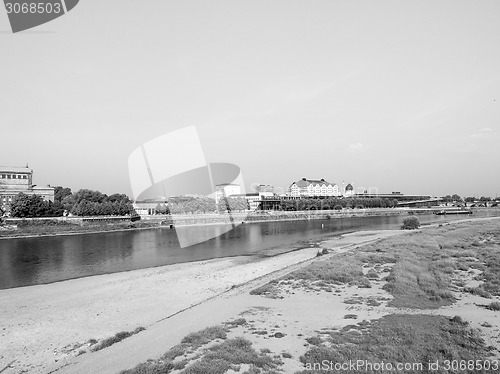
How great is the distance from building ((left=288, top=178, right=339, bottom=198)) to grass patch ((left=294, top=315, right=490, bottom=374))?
167m

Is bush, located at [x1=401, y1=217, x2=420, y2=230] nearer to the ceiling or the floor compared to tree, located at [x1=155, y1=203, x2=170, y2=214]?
nearer to the floor

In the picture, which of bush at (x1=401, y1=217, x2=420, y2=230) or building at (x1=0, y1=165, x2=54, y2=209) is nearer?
bush at (x1=401, y1=217, x2=420, y2=230)

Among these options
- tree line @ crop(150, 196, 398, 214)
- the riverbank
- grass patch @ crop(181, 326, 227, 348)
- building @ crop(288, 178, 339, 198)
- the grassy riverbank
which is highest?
building @ crop(288, 178, 339, 198)

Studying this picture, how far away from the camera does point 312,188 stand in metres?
186

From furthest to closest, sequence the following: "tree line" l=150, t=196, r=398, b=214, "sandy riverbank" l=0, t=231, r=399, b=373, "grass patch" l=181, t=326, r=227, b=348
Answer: "tree line" l=150, t=196, r=398, b=214 < "sandy riverbank" l=0, t=231, r=399, b=373 < "grass patch" l=181, t=326, r=227, b=348

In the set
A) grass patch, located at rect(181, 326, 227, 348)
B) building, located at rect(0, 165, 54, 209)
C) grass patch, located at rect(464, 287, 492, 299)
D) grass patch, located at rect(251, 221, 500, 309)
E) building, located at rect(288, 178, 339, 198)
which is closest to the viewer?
grass patch, located at rect(181, 326, 227, 348)

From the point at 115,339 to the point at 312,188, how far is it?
177396 mm

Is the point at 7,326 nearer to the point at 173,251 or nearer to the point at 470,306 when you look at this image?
the point at 470,306

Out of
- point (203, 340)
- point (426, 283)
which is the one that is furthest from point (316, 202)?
point (203, 340)

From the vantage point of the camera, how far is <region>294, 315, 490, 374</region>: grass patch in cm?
988

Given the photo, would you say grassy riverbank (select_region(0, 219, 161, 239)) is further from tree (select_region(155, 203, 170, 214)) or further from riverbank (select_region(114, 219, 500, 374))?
riverbank (select_region(114, 219, 500, 374))

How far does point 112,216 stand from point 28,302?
227 ft

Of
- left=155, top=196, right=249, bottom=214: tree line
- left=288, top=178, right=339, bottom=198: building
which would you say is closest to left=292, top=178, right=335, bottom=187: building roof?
left=288, top=178, right=339, bottom=198: building

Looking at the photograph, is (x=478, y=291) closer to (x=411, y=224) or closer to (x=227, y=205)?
(x=411, y=224)
